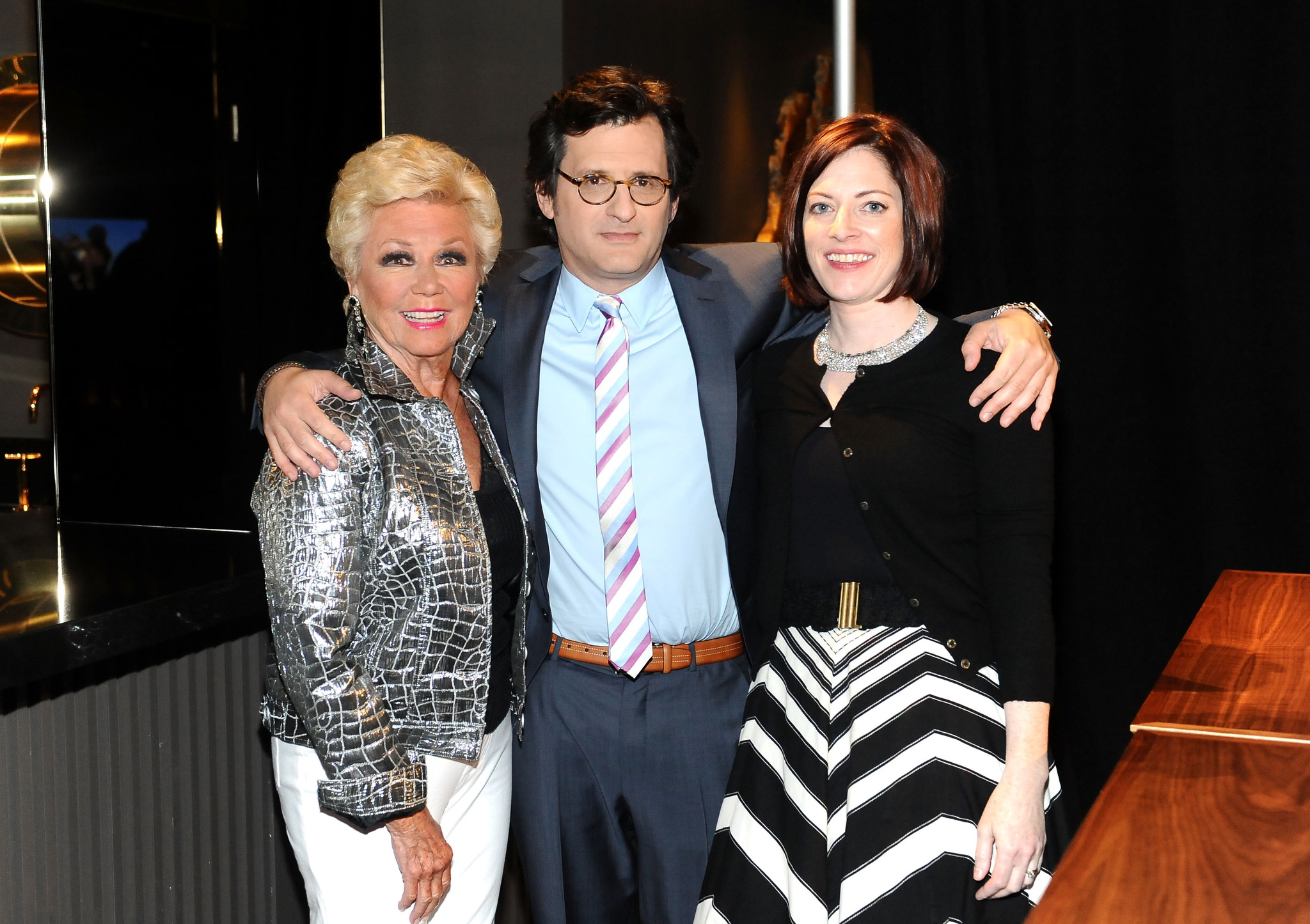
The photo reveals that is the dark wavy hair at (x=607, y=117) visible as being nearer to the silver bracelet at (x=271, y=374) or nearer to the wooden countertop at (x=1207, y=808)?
the silver bracelet at (x=271, y=374)

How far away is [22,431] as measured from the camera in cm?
420

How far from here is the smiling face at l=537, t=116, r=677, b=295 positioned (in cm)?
216

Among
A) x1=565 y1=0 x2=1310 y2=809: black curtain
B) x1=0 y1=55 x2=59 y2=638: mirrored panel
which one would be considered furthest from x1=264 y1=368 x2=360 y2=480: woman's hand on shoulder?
x1=0 y1=55 x2=59 y2=638: mirrored panel

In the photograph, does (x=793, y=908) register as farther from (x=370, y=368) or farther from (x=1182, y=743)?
(x=370, y=368)

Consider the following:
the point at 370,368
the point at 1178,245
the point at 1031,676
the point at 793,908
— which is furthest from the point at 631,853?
the point at 1178,245

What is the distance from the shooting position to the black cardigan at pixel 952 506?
1.74 metres

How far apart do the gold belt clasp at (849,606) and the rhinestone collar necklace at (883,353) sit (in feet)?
1.18

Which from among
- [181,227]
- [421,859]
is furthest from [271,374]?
[181,227]

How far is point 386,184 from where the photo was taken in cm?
190

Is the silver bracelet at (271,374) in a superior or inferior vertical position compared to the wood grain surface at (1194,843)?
superior

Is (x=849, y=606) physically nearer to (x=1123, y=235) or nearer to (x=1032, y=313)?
(x=1032, y=313)

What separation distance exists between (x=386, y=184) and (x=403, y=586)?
2.15 ft

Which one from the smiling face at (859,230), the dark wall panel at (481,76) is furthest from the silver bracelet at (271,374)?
the dark wall panel at (481,76)

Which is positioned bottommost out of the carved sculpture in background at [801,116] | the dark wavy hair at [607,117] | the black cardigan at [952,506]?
the black cardigan at [952,506]
